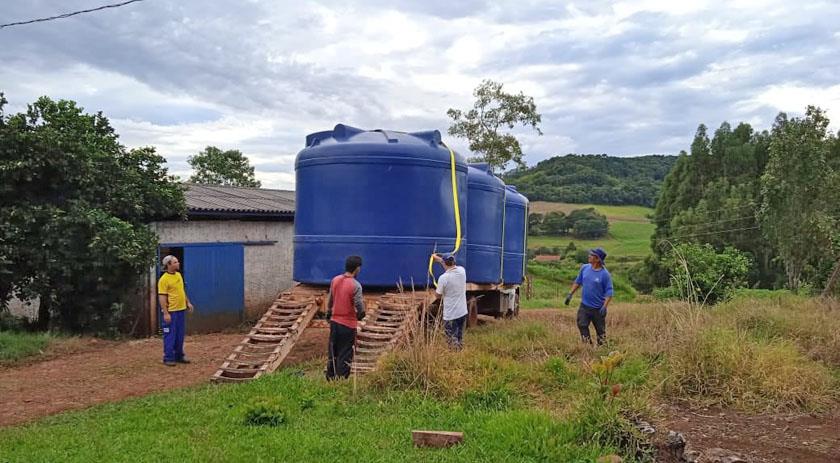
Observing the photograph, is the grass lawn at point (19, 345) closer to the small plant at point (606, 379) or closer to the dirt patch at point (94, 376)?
the dirt patch at point (94, 376)

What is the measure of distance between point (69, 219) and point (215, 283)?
359cm

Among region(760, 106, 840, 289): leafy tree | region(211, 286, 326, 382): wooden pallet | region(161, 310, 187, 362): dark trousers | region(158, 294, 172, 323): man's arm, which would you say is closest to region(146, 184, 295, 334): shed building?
region(161, 310, 187, 362): dark trousers

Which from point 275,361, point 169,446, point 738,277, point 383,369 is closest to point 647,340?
point 383,369

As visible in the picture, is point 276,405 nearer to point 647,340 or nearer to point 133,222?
point 647,340

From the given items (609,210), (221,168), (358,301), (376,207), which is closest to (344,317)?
(358,301)

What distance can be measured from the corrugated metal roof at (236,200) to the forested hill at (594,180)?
42.5m

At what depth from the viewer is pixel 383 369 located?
22.2 ft

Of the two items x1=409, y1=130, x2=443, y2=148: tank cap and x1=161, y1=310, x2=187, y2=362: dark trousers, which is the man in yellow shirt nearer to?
x1=161, y1=310, x2=187, y2=362: dark trousers

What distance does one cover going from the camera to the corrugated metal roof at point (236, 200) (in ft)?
47.3

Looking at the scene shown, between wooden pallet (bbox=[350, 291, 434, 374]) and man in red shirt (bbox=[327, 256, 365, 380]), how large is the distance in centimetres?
15

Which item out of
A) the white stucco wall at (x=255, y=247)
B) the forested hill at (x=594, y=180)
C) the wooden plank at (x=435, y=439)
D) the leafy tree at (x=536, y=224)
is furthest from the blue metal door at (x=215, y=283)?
the forested hill at (x=594, y=180)

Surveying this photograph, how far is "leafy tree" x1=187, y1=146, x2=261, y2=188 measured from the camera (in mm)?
35031

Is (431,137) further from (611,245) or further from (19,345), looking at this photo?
(611,245)

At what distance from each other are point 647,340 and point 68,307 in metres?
9.61
